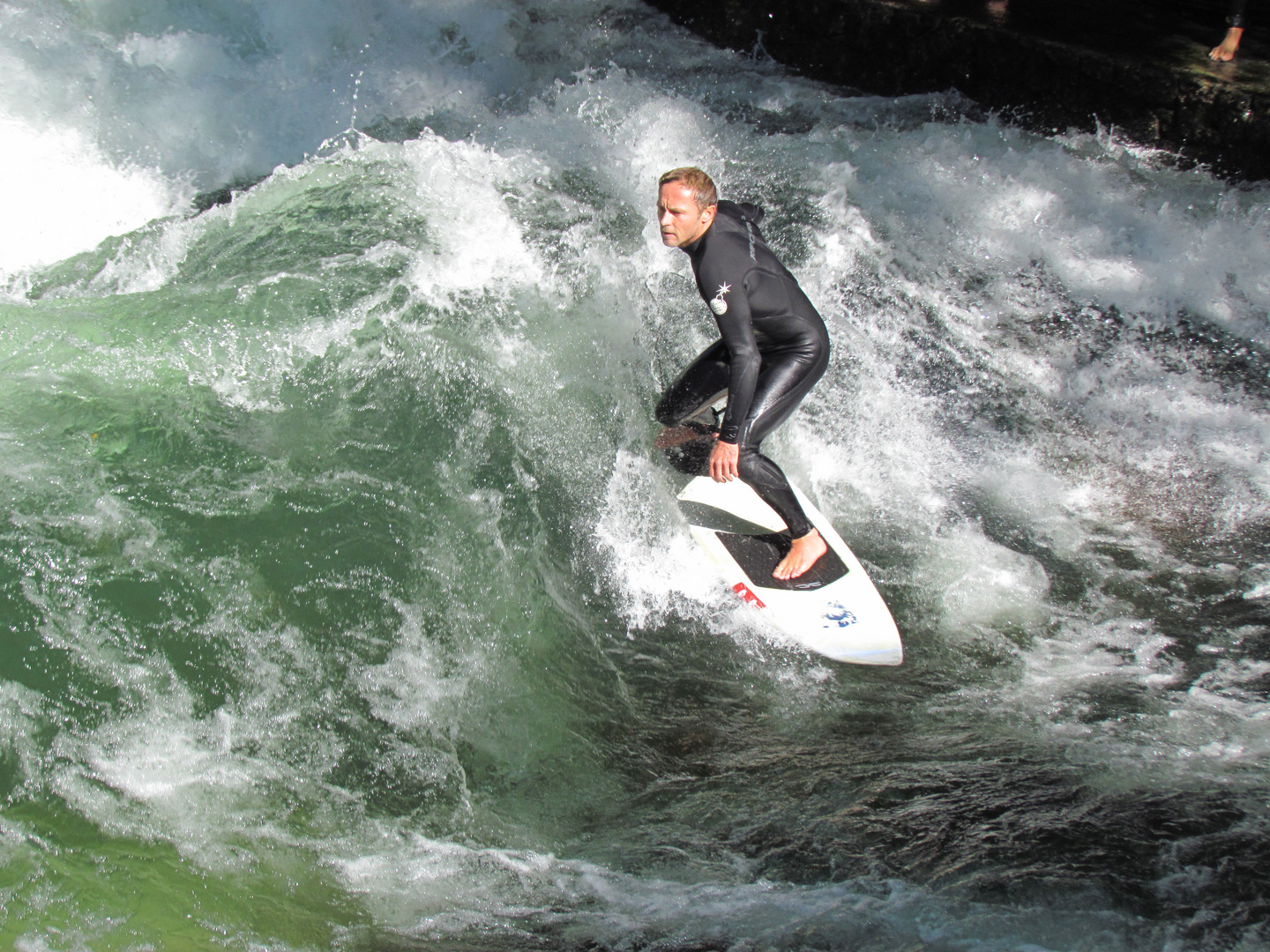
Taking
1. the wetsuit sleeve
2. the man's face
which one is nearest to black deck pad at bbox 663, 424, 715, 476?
the wetsuit sleeve

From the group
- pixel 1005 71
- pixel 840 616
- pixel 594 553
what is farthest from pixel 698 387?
pixel 1005 71

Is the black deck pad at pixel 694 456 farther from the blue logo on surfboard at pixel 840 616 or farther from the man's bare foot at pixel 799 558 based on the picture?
the blue logo on surfboard at pixel 840 616

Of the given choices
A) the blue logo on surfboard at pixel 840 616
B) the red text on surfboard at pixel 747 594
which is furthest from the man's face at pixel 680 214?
the blue logo on surfboard at pixel 840 616

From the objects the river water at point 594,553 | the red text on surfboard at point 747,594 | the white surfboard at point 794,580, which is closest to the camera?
the river water at point 594,553

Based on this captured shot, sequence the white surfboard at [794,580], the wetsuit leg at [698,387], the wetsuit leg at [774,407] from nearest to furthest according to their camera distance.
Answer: the wetsuit leg at [774,407], the white surfboard at [794,580], the wetsuit leg at [698,387]

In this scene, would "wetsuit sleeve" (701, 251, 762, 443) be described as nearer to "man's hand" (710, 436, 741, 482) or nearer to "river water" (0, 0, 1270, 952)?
"man's hand" (710, 436, 741, 482)

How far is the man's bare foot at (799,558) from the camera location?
4211mm

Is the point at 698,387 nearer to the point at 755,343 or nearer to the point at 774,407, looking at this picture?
the point at 774,407

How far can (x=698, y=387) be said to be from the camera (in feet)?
14.4

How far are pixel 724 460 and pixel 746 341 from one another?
0.55 m

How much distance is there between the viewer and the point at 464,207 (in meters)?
5.88

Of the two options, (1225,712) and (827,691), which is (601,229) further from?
(1225,712)

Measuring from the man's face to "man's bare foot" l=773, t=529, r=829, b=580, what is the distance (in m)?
1.64

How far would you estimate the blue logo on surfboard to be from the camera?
404 centimetres
